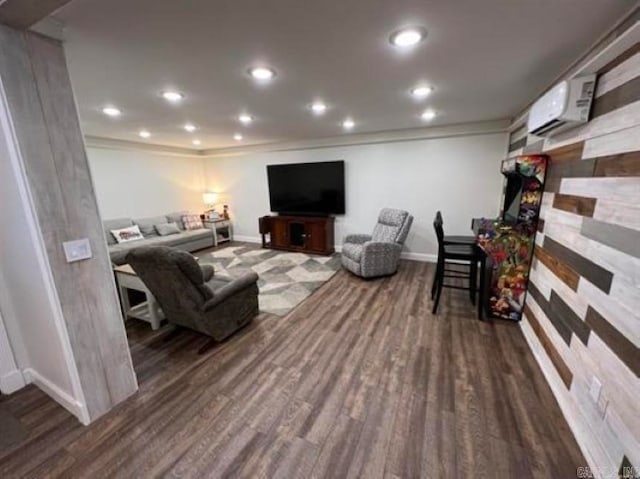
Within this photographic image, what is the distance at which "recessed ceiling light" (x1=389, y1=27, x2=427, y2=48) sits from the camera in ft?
4.83

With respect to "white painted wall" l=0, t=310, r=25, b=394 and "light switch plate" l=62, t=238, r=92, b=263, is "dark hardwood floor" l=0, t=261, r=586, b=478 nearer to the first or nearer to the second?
"white painted wall" l=0, t=310, r=25, b=394

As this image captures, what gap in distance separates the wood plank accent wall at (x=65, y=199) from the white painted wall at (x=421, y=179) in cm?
409

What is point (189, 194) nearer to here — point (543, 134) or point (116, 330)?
point (116, 330)

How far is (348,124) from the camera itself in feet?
12.9

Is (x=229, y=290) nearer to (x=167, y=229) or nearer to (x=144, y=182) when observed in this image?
(x=167, y=229)

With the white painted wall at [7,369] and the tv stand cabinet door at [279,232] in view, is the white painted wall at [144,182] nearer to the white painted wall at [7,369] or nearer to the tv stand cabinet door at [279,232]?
the tv stand cabinet door at [279,232]

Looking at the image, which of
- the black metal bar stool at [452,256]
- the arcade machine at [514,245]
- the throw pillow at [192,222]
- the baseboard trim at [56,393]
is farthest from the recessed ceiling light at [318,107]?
the throw pillow at [192,222]

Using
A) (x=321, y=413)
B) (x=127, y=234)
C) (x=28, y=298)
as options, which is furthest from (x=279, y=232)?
(x=321, y=413)

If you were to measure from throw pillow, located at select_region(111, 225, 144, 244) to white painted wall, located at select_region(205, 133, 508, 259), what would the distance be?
114 inches

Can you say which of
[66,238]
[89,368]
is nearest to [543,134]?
[66,238]

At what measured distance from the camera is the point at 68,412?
1795 mm

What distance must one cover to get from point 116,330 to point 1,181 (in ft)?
3.53

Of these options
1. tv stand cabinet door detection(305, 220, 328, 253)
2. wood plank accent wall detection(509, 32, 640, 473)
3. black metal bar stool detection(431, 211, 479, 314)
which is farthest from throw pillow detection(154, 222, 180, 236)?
wood plank accent wall detection(509, 32, 640, 473)

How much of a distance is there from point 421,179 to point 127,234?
17.4 ft
